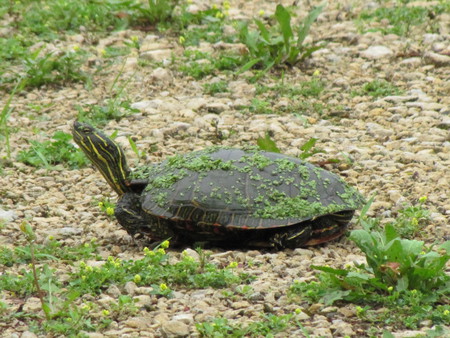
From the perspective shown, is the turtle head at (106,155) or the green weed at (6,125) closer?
the turtle head at (106,155)

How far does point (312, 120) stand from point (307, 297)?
3.74 metres

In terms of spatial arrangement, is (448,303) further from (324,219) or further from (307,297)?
(324,219)

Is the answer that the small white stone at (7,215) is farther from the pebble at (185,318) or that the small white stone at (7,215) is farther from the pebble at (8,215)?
the pebble at (185,318)

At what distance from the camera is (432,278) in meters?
4.42

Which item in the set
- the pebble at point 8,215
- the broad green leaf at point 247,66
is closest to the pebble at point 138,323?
the pebble at point 8,215

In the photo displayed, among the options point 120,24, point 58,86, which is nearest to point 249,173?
point 58,86

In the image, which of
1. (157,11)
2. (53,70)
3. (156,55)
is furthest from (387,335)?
(157,11)

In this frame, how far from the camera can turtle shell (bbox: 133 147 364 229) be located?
5430mm

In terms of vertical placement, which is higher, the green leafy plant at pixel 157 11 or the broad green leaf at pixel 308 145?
the green leafy plant at pixel 157 11

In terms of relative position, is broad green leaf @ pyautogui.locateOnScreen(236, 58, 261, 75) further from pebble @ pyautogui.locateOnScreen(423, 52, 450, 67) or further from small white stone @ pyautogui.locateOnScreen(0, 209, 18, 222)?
small white stone @ pyautogui.locateOnScreen(0, 209, 18, 222)

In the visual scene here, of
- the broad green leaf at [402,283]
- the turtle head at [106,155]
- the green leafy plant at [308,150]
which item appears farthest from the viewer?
the green leafy plant at [308,150]

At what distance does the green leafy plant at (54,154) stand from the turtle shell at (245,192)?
1793 millimetres

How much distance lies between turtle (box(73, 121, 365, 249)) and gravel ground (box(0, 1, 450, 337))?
0.17m

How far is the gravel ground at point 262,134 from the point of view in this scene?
4.53 m
